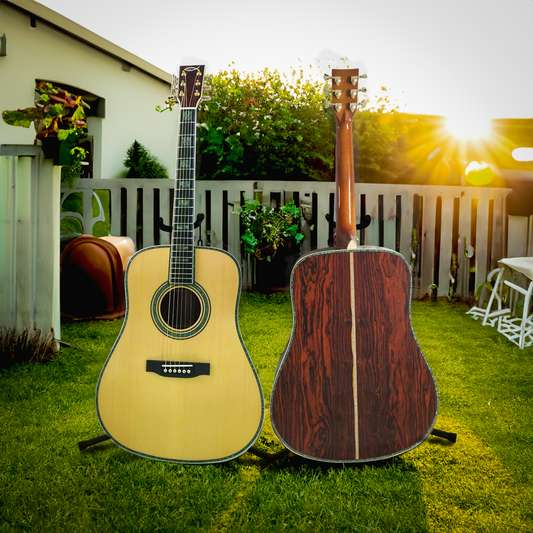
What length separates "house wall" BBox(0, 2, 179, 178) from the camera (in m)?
6.23

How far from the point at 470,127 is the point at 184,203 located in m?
5.58

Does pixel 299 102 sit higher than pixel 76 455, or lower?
higher

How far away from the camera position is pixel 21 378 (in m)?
2.93

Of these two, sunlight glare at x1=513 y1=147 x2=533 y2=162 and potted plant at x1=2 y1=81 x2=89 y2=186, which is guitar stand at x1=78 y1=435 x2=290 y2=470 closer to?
potted plant at x1=2 y1=81 x2=89 y2=186

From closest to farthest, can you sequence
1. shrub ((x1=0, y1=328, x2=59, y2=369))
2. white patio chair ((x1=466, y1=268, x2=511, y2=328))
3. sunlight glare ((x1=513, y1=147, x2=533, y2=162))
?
shrub ((x1=0, y1=328, x2=59, y2=369)), white patio chair ((x1=466, y1=268, x2=511, y2=328)), sunlight glare ((x1=513, y1=147, x2=533, y2=162))

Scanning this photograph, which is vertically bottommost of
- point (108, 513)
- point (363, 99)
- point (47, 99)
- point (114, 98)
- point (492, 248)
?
point (108, 513)

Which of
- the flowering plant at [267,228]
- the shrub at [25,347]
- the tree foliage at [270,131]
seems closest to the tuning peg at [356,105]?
the shrub at [25,347]

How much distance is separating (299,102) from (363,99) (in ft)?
15.0

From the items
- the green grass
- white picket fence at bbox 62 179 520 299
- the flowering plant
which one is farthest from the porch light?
the green grass

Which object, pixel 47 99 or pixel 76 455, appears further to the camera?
pixel 47 99

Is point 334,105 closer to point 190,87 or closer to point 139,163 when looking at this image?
point 190,87

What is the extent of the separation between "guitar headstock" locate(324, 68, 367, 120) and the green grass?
4.96ft

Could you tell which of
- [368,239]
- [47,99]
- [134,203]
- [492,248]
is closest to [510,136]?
[492,248]

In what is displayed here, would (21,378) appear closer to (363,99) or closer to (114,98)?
(363,99)
